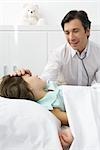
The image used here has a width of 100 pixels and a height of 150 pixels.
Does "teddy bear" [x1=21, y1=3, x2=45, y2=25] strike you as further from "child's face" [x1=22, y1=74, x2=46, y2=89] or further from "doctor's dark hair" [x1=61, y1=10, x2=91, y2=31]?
"child's face" [x1=22, y1=74, x2=46, y2=89]

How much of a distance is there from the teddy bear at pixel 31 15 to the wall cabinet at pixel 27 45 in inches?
4.3

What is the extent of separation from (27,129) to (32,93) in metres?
0.33

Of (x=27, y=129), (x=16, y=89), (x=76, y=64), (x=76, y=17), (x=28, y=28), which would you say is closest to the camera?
(x=27, y=129)

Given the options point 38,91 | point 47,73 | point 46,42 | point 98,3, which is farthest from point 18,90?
point 98,3

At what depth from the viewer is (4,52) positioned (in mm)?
3256

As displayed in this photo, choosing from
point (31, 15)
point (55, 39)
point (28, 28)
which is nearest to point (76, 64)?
point (55, 39)

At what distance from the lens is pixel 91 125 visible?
3.92ft

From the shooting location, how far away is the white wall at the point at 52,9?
338 centimetres

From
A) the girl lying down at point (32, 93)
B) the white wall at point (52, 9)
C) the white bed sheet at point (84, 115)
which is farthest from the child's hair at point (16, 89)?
the white wall at point (52, 9)

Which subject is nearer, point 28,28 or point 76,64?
point 76,64

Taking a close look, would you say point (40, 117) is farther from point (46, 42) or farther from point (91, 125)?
point (46, 42)

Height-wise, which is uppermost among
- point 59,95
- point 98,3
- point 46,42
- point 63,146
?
point 98,3

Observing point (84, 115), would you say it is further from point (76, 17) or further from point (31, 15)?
point (31, 15)

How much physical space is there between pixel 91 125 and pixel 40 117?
202 mm
